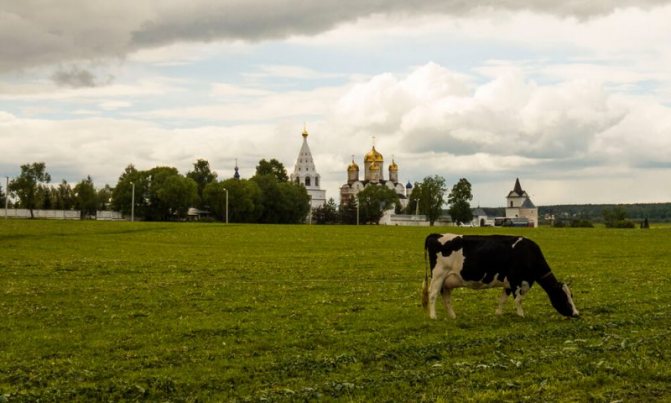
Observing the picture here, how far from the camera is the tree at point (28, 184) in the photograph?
15438cm

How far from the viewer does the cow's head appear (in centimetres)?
2017

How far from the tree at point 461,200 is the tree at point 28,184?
92.0 meters

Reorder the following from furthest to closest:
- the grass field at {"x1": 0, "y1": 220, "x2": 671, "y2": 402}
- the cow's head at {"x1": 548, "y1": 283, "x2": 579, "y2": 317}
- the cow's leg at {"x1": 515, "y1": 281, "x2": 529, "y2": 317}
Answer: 1. the cow's leg at {"x1": 515, "y1": 281, "x2": 529, "y2": 317}
2. the cow's head at {"x1": 548, "y1": 283, "x2": 579, "y2": 317}
3. the grass field at {"x1": 0, "y1": 220, "x2": 671, "y2": 402}

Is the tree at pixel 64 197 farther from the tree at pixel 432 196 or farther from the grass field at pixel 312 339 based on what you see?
the grass field at pixel 312 339

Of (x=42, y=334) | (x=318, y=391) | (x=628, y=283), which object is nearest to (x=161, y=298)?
(x=42, y=334)

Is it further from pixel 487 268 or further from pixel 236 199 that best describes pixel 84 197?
pixel 487 268

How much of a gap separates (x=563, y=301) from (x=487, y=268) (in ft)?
7.12

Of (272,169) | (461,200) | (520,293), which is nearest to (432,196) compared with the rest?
(461,200)

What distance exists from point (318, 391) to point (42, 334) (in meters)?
8.96

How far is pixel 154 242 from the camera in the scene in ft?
206

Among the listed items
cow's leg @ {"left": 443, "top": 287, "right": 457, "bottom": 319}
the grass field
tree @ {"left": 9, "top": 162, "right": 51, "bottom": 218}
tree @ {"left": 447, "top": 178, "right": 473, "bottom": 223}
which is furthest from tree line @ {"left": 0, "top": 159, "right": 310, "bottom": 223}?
cow's leg @ {"left": 443, "top": 287, "right": 457, "bottom": 319}

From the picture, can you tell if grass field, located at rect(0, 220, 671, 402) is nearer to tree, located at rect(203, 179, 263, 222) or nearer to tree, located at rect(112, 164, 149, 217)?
tree, located at rect(203, 179, 263, 222)

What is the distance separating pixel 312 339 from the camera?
17.4 metres

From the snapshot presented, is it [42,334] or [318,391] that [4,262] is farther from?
[318,391]
